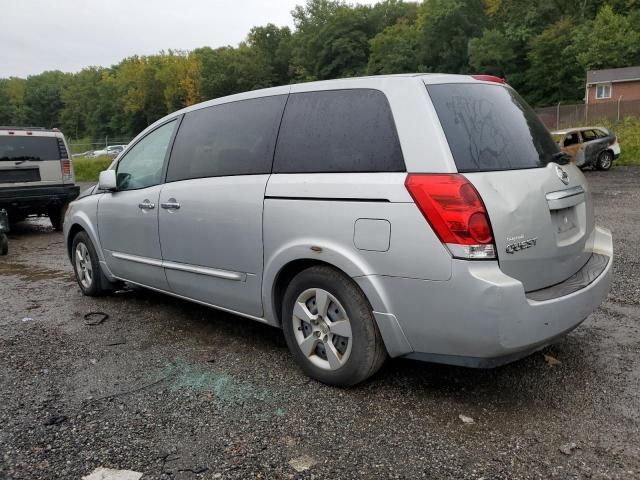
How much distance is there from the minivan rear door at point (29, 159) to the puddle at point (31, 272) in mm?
2910

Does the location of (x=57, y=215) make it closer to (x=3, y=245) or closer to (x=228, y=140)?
(x=3, y=245)

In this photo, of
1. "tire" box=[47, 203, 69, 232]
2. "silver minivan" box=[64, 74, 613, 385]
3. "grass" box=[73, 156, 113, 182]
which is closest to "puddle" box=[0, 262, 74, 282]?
"tire" box=[47, 203, 69, 232]

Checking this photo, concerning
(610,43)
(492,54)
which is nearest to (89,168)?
(492,54)

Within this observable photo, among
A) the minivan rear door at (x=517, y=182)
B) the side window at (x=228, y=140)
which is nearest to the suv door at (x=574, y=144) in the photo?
the minivan rear door at (x=517, y=182)

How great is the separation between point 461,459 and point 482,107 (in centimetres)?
190

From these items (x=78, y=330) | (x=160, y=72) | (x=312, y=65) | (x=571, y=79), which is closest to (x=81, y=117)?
(x=160, y=72)

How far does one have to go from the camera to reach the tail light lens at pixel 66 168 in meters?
11.0

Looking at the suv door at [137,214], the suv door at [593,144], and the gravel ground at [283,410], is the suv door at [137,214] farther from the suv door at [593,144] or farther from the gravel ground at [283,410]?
the suv door at [593,144]

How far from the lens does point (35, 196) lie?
10609mm

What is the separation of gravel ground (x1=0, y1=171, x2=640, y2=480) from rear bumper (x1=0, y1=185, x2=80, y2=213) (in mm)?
6523

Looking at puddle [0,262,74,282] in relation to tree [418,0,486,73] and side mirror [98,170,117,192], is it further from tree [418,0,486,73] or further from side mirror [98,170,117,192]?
tree [418,0,486,73]

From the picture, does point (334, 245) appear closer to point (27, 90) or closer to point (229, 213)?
point (229, 213)

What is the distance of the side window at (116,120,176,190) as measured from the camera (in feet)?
15.3

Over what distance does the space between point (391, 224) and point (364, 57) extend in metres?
74.2
